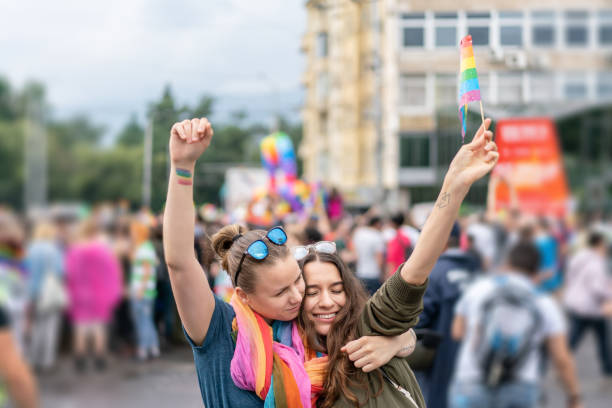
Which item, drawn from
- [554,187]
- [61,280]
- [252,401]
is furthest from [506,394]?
[554,187]

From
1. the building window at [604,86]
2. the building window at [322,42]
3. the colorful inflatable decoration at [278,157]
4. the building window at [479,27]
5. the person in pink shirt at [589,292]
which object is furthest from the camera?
the colorful inflatable decoration at [278,157]

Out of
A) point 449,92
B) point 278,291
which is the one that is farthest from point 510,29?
point 278,291

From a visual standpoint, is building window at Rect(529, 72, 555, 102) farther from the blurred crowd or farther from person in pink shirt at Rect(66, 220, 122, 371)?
person in pink shirt at Rect(66, 220, 122, 371)

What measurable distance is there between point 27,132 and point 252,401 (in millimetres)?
3884

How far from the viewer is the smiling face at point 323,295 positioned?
77.1 inches

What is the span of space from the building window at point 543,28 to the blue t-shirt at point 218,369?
393 inches

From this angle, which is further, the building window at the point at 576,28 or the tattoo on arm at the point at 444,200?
the building window at the point at 576,28

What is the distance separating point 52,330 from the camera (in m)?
5.71

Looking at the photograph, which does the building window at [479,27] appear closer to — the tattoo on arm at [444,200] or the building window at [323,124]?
the tattoo on arm at [444,200]

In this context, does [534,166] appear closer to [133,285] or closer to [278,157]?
[278,157]

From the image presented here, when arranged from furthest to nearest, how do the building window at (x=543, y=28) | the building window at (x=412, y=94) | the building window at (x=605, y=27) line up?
the building window at (x=412, y=94)
the building window at (x=543, y=28)
the building window at (x=605, y=27)

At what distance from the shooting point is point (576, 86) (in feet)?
39.2

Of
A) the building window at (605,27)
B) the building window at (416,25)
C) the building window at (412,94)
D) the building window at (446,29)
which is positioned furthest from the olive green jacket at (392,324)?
the building window at (412,94)

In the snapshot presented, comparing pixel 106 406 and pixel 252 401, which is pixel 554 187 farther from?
pixel 252 401
